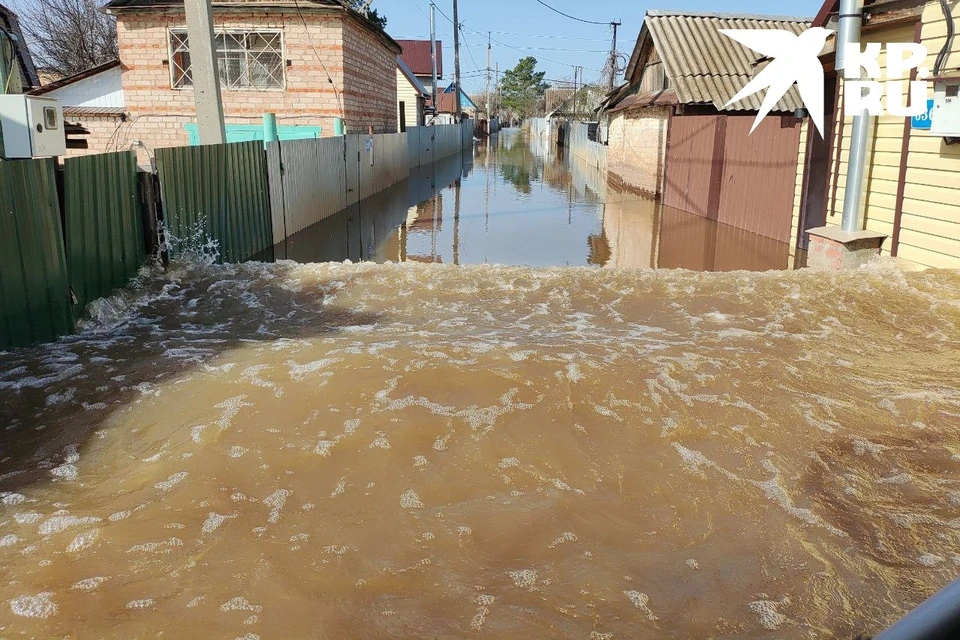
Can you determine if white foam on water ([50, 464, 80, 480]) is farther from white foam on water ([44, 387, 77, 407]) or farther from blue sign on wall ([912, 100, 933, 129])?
blue sign on wall ([912, 100, 933, 129])

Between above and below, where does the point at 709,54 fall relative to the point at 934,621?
above

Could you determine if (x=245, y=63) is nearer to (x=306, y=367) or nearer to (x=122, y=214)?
(x=122, y=214)

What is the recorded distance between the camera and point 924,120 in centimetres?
829

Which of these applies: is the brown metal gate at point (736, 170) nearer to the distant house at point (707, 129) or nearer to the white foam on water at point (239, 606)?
the distant house at point (707, 129)

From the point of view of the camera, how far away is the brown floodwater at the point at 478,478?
9.57 ft

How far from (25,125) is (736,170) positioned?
1202cm

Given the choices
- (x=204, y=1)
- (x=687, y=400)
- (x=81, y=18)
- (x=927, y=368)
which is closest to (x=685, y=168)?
(x=204, y=1)

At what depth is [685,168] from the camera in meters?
17.2

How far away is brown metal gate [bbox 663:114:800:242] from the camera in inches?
491

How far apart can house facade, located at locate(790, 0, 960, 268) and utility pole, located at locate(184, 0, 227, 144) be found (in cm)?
822

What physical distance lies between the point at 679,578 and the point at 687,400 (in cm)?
196

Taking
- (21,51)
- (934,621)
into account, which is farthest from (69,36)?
(934,621)

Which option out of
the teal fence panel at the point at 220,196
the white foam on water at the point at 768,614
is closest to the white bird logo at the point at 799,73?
the teal fence panel at the point at 220,196

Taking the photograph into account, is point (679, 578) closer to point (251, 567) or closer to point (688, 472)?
point (688, 472)
